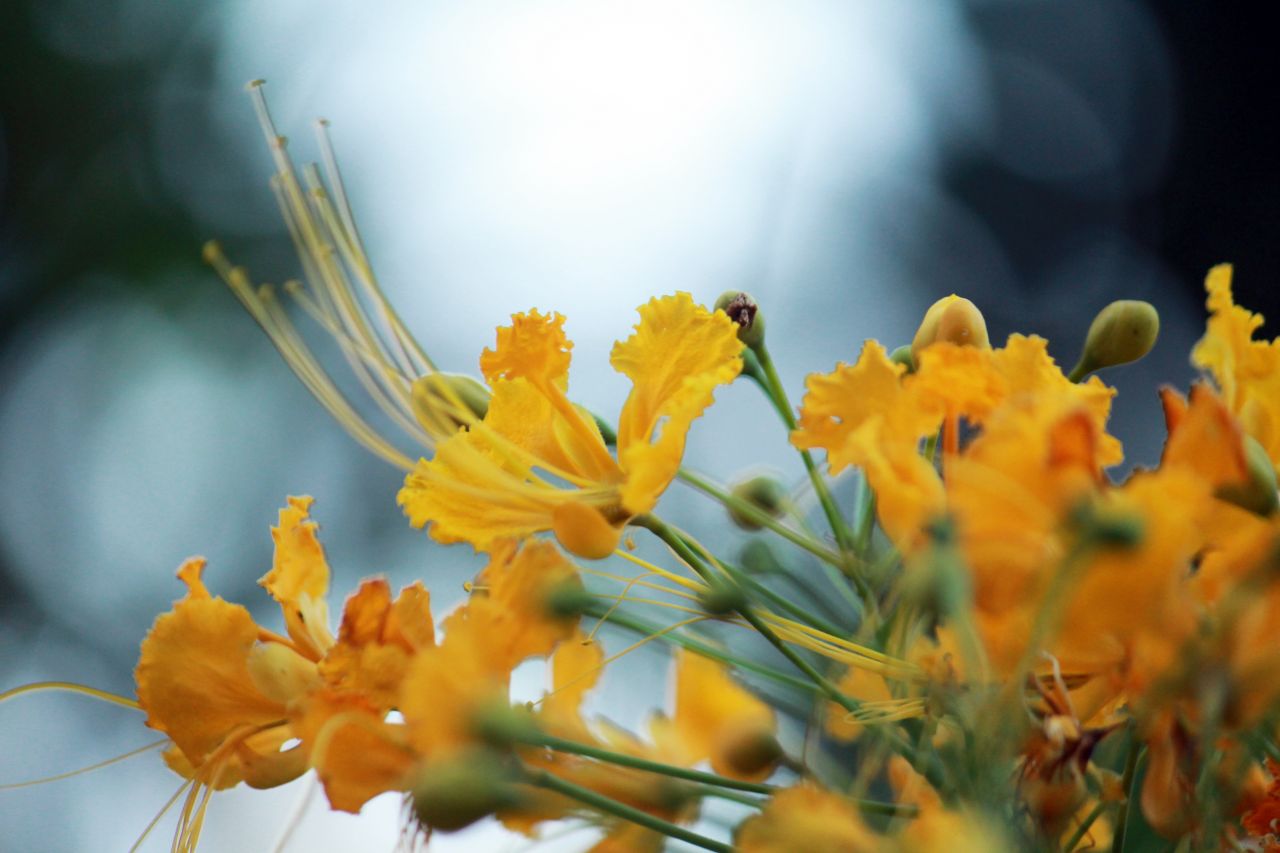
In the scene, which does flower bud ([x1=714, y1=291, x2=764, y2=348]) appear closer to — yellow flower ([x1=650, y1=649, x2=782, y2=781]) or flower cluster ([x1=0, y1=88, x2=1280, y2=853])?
flower cluster ([x1=0, y1=88, x2=1280, y2=853])

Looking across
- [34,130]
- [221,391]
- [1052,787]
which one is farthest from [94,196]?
[1052,787]

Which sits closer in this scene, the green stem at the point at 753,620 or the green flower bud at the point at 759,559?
the green stem at the point at 753,620

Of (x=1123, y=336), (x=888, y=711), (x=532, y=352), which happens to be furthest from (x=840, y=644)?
(x=1123, y=336)

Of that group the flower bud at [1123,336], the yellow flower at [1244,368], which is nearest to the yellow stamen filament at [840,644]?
the yellow flower at [1244,368]

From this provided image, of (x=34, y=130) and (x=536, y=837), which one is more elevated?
(x=34, y=130)

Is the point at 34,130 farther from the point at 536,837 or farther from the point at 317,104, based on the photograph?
the point at 536,837

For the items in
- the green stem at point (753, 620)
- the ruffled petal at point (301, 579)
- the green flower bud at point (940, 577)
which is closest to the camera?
the green flower bud at point (940, 577)

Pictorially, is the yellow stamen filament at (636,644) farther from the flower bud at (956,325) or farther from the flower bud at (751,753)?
the flower bud at (956,325)
